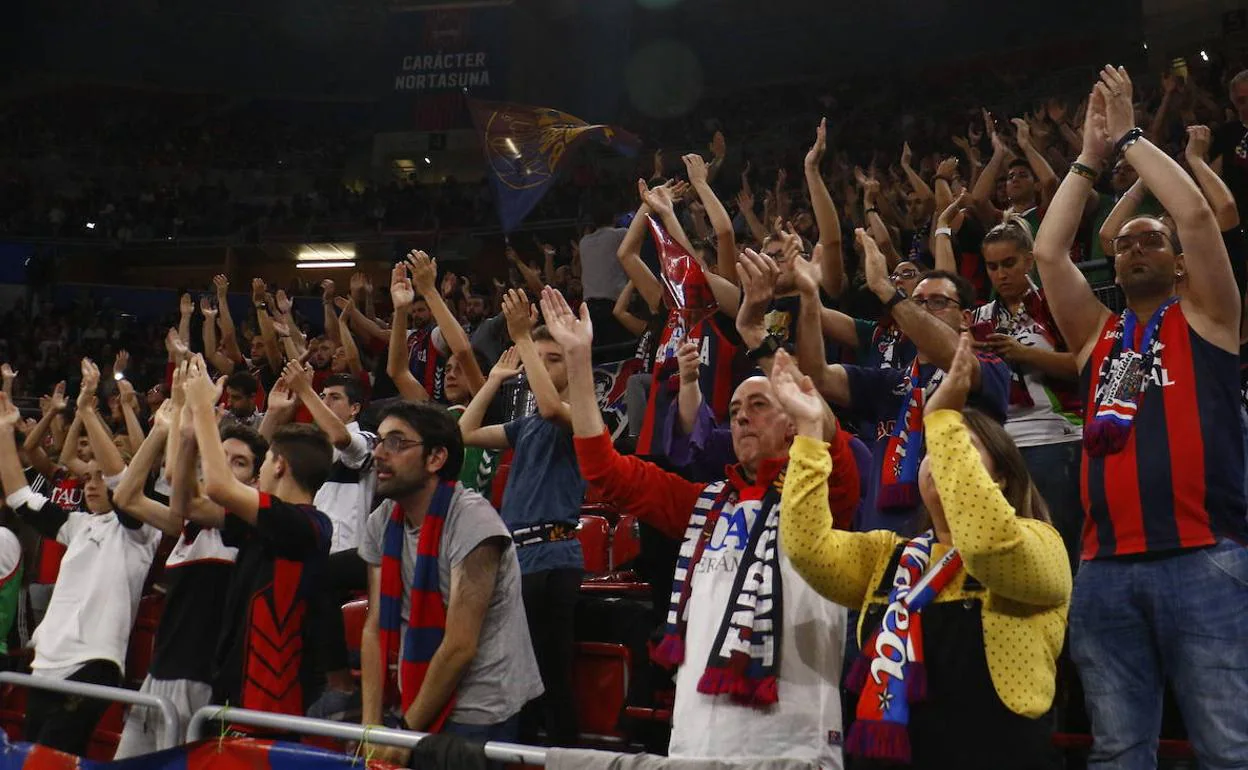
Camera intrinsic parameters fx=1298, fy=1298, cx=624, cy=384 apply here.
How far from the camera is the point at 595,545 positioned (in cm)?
580

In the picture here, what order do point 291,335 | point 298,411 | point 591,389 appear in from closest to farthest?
point 591,389 → point 298,411 → point 291,335

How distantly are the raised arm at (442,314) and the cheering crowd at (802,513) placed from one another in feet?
0.07

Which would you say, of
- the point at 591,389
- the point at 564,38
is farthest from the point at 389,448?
the point at 564,38

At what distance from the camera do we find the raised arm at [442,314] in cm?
549

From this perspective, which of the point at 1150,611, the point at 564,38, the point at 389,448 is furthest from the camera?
the point at 564,38

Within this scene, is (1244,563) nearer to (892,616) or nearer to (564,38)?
(892,616)

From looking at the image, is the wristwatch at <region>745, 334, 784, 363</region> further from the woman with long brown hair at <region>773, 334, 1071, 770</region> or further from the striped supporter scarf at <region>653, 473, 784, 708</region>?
the woman with long brown hair at <region>773, 334, 1071, 770</region>

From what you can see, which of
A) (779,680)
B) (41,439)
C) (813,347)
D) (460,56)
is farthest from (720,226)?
(460,56)

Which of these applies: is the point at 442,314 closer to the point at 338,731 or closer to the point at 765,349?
the point at 765,349

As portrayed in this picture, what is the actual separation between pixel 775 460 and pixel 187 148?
74.6ft

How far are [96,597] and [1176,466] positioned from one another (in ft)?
13.8

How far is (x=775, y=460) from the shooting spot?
3203mm

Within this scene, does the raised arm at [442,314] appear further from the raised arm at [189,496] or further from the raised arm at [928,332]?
the raised arm at [928,332]

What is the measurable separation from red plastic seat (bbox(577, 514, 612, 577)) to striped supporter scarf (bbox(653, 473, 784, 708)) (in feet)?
8.25
